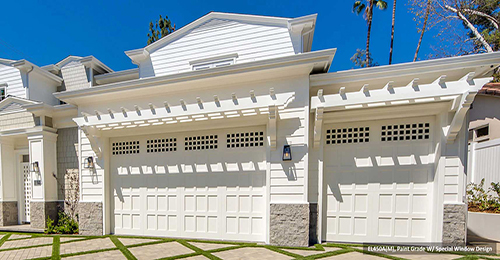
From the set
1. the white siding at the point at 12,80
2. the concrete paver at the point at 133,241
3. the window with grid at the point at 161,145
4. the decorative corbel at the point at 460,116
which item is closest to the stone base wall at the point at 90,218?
the concrete paver at the point at 133,241

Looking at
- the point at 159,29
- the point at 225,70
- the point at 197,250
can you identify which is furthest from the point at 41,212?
the point at 159,29

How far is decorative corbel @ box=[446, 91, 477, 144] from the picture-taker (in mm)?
3389

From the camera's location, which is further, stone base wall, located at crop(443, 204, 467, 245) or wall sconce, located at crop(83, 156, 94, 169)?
wall sconce, located at crop(83, 156, 94, 169)

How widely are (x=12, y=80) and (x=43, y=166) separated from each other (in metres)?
3.96

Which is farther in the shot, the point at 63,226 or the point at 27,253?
the point at 63,226

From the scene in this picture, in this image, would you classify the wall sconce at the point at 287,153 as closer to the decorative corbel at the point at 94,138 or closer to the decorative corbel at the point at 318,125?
the decorative corbel at the point at 318,125

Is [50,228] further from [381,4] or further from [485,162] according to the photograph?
[381,4]

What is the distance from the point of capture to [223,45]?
19.2ft

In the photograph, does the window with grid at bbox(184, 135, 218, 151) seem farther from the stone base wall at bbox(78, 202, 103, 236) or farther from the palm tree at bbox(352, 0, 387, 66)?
the palm tree at bbox(352, 0, 387, 66)

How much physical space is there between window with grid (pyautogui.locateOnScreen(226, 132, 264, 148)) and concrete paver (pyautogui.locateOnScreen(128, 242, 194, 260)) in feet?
7.70

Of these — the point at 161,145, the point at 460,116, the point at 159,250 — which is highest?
the point at 460,116

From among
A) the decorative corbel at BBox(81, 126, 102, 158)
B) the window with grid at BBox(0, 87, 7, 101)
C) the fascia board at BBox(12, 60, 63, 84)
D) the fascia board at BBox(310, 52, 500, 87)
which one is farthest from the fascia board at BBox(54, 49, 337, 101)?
the window with grid at BBox(0, 87, 7, 101)

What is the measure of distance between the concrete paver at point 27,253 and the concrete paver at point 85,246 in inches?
9.1

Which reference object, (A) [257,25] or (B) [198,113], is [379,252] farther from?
(A) [257,25]
